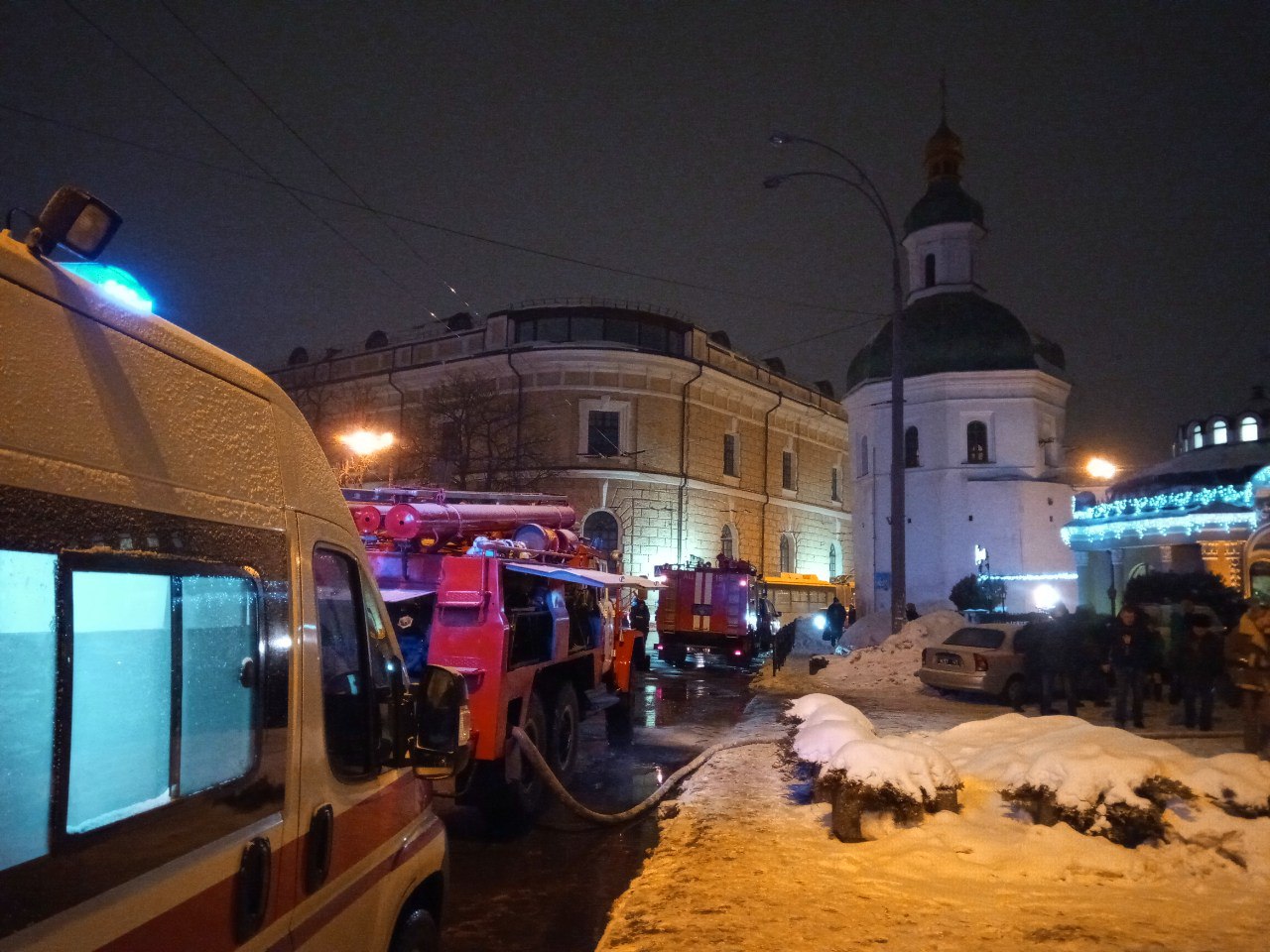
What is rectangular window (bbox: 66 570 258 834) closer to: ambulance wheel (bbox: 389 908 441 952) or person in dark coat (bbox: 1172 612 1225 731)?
ambulance wheel (bbox: 389 908 441 952)

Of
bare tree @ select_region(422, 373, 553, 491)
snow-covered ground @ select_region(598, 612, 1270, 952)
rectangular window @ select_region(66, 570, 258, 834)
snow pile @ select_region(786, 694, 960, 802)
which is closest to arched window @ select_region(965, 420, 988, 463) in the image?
bare tree @ select_region(422, 373, 553, 491)

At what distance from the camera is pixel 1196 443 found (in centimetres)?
5616

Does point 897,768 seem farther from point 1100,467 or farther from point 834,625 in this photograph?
point 1100,467

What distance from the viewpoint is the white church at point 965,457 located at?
33.5 meters

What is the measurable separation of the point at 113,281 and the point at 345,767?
156 cm

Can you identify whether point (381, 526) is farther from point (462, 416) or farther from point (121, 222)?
point (462, 416)

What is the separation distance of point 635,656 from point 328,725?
31.8 ft

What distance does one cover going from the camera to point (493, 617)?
23.6 ft

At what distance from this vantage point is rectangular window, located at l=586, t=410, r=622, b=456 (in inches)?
1420

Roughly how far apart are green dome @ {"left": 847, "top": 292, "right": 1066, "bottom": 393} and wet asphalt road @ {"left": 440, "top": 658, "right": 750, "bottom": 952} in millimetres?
26686

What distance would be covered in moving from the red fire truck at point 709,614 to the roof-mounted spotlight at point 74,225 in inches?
855

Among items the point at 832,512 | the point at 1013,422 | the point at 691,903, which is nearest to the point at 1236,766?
the point at 691,903

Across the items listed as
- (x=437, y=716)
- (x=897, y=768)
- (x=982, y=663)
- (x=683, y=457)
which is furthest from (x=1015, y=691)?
(x=683, y=457)

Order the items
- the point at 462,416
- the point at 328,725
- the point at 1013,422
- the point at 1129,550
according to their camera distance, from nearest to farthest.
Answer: the point at 328,725 → the point at 1129,550 → the point at 462,416 → the point at 1013,422
